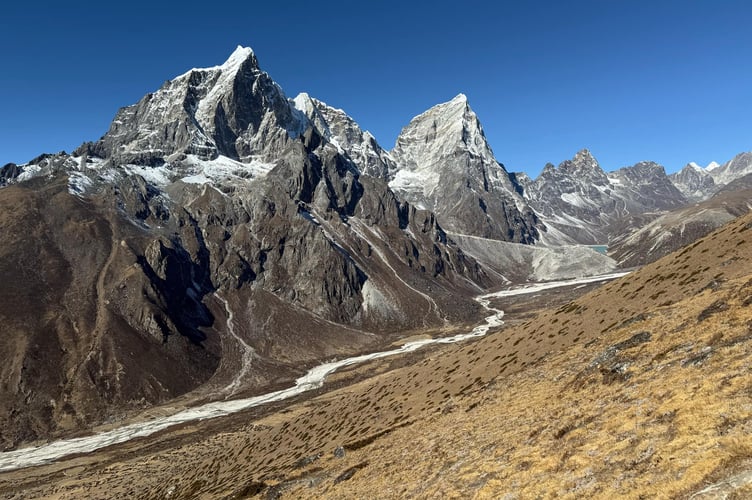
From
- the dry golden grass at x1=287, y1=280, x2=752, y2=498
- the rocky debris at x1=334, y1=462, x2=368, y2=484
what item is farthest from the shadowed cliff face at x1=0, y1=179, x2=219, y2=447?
the dry golden grass at x1=287, y1=280, x2=752, y2=498

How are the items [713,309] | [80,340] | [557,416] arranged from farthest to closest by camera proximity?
[80,340] < [713,309] < [557,416]

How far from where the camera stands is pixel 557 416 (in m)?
28.7

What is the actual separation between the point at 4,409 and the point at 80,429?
2244 centimetres

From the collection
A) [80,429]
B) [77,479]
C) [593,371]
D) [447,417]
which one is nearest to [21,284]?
[80,429]

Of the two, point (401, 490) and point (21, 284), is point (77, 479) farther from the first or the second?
point (21, 284)

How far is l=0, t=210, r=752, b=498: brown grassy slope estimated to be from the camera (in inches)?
748

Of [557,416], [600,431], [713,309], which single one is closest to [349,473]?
[557,416]

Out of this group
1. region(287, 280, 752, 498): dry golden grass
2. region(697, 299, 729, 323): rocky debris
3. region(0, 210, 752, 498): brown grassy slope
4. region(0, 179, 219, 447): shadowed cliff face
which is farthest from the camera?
region(0, 179, 219, 447): shadowed cliff face

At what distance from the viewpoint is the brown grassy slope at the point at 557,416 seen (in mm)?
19000

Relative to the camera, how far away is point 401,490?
29.0m

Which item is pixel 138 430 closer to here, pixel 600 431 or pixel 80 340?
pixel 80 340

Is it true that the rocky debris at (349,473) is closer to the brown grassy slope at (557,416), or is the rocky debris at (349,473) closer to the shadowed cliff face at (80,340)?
the brown grassy slope at (557,416)

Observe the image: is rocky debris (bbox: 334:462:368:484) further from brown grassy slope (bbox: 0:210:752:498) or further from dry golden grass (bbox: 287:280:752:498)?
dry golden grass (bbox: 287:280:752:498)

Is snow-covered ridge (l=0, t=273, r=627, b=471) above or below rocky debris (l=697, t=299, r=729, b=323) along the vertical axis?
below
